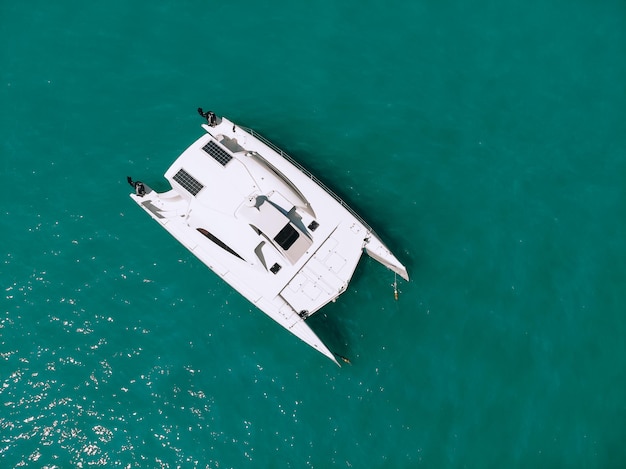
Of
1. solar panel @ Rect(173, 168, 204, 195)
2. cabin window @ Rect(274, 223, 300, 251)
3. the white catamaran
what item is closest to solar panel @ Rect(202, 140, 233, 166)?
the white catamaran

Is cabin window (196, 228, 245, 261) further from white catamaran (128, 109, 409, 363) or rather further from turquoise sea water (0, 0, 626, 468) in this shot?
turquoise sea water (0, 0, 626, 468)

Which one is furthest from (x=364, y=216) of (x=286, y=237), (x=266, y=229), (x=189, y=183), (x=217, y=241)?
(x=189, y=183)

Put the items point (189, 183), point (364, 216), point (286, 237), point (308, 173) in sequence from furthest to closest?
point (364, 216)
point (308, 173)
point (189, 183)
point (286, 237)

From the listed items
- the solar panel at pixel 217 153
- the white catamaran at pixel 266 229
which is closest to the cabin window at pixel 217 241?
the white catamaran at pixel 266 229

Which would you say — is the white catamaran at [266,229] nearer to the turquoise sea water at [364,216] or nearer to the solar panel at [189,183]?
the solar panel at [189,183]

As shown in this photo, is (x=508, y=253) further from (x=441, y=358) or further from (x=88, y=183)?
(x=88, y=183)

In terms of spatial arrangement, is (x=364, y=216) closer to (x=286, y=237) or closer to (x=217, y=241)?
(x=286, y=237)

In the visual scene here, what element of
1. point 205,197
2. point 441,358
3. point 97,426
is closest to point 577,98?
point 441,358
